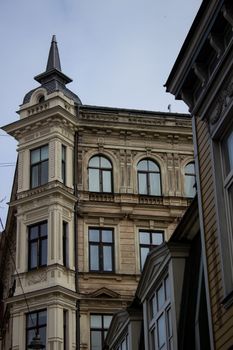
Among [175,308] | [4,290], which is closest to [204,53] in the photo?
[175,308]

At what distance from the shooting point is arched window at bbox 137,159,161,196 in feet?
126

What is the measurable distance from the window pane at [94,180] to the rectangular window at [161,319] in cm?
1682

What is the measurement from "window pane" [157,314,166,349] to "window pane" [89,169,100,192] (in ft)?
59.3

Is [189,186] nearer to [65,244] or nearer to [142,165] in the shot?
[142,165]

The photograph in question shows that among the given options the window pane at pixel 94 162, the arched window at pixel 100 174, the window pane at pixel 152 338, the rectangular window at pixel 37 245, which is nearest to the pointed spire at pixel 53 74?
the window pane at pixel 94 162

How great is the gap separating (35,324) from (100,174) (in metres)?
7.97

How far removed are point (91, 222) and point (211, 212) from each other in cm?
2145

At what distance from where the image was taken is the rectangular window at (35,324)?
34125 millimetres

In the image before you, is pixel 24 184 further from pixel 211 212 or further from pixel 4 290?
pixel 211 212

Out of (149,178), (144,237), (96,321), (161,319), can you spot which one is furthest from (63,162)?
(161,319)

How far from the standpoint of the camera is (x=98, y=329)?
3500cm

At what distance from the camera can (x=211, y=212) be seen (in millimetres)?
15820

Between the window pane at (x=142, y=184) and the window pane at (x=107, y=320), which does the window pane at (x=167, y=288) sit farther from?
the window pane at (x=142, y=184)

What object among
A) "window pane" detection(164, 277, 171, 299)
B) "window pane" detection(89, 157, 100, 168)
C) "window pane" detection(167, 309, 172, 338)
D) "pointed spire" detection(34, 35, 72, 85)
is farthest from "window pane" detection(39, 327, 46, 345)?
"window pane" detection(167, 309, 172, 338)
